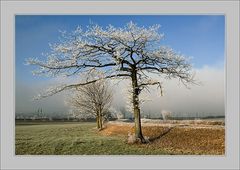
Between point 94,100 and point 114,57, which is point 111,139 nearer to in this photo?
point 94,100

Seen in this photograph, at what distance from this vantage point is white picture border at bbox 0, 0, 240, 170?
6695mm

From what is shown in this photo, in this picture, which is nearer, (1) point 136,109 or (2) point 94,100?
(1) point 136,109

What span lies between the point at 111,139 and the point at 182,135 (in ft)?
3.58

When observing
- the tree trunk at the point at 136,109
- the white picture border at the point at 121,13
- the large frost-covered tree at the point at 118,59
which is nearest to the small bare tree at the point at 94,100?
the large frost-covered tree at the point at 118,59

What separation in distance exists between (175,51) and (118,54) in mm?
865

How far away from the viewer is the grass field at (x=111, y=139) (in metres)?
6.86

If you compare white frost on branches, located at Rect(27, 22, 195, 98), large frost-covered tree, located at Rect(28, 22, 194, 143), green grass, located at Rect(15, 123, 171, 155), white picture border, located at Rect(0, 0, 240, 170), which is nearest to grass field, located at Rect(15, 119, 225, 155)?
green grass, located at Rect(15, 123, 171, 155)

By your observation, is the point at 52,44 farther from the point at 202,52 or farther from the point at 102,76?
the point at 202,52

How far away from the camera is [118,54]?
6941 millimetres

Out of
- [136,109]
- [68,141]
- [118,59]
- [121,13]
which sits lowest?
[68,141]

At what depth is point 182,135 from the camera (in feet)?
22.9

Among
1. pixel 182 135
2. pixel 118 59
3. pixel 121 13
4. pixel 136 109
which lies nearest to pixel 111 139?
pixel 136 109

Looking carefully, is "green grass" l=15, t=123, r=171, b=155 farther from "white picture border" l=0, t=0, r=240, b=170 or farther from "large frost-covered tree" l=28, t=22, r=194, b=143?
"large frost-covered tree" l=28, t=22, r=194, b=143

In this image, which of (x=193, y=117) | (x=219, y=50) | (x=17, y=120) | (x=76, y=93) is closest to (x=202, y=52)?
(x=219, y=50)
